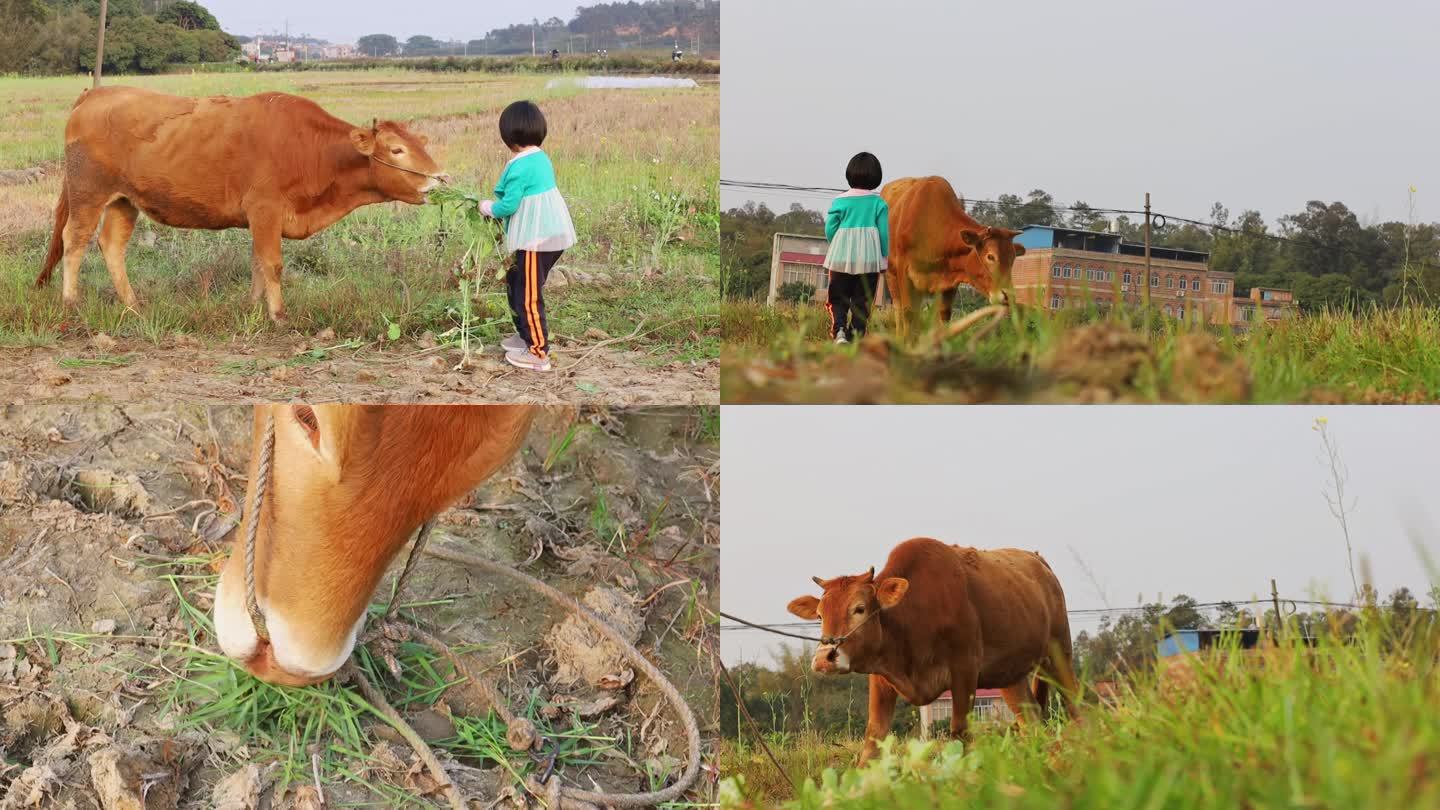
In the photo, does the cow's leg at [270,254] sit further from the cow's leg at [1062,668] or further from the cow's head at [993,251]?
the cow's leg at [1062,668]

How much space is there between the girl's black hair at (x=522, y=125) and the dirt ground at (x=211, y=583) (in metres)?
1.06

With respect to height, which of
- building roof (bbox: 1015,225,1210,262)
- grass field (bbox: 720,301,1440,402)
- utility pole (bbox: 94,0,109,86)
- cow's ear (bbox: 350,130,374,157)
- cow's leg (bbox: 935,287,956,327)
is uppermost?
utility pole (bbox: 94,0,109,86)

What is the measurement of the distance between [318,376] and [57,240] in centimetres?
138

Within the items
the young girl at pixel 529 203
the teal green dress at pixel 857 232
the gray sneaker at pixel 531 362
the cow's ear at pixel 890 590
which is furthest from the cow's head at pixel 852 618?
the young girl at pixel 529 203

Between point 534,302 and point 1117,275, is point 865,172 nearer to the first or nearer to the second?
point 1117,275

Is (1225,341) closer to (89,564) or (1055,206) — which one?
(1055,206)

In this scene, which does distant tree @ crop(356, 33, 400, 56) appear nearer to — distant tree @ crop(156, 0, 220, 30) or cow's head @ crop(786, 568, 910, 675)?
distant tree @ crop(156, 0, 220, 30)

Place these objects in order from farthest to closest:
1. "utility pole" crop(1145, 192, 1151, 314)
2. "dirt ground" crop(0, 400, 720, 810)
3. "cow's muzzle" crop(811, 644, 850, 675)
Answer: "utility pole" crop(1145, 192, 1151, 314), "cow's muzzle" crop(811, 644, 850, 675), "dirt ground" crop(0, 400, 720, 810)

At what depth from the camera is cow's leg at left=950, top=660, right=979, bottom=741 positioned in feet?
12.6

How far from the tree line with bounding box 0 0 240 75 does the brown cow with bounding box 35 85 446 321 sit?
60 cm

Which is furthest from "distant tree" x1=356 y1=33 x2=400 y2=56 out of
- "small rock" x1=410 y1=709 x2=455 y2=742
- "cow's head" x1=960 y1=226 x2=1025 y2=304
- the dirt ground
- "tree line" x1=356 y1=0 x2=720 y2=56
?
"small rock" x1=410 y1=709 x2=455 y2=742

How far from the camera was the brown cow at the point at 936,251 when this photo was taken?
15.0ft

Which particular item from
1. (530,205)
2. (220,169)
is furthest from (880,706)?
(220,169)

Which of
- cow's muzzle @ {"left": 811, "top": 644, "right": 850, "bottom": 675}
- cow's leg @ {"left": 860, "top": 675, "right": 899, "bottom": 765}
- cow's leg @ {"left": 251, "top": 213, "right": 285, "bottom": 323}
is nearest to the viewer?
cow's muzzle @ {"left": 811, "top": 644, "right": 850, "bottom": 675}
